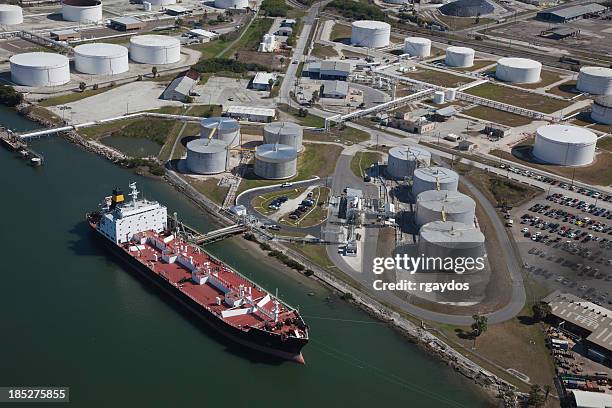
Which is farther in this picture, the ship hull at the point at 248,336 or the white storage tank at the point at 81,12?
the white storage tank at the point at 81,12

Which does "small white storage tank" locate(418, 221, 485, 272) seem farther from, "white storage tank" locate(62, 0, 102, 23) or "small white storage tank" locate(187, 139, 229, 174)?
"white storage tank" locate(62, 0, 102, 23)

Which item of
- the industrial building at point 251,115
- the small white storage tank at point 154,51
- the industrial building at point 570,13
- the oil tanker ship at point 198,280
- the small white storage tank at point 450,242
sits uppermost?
the industrial building at point 570,13

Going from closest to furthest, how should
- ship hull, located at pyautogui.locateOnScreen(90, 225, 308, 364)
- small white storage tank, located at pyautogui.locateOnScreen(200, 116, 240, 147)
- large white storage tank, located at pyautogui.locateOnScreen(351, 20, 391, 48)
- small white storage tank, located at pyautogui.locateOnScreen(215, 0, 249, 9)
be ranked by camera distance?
1. ship hull, located at pyautogui.locateOnScreen(90, 225, 308, 364)
2. small white storage tank, located at pyautogui.locateOnScreen(200, 116, 240, 147)
3. large white storage tank, located at pyautogui.locateOnScreen(351, 20, 391, 48)
4. small white storage tank, located at pyautogui.locateOnScreen(215, 0, 249, 9)

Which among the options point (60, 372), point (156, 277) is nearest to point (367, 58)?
point (156, 277)

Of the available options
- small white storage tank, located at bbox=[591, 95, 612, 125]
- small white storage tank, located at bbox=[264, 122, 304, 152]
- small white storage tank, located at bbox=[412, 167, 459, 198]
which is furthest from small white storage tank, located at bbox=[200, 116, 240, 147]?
small white storage tank, located at bbox=[591, 95, 612, 125]

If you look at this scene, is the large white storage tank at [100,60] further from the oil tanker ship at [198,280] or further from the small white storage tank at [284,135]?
the oil tanker ship at [198,280]

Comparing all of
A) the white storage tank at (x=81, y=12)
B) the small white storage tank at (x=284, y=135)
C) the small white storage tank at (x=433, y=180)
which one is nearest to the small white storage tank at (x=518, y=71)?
the small white storage tank at (x=284, y=135)

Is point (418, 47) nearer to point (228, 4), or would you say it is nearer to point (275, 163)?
point (228, 4)
